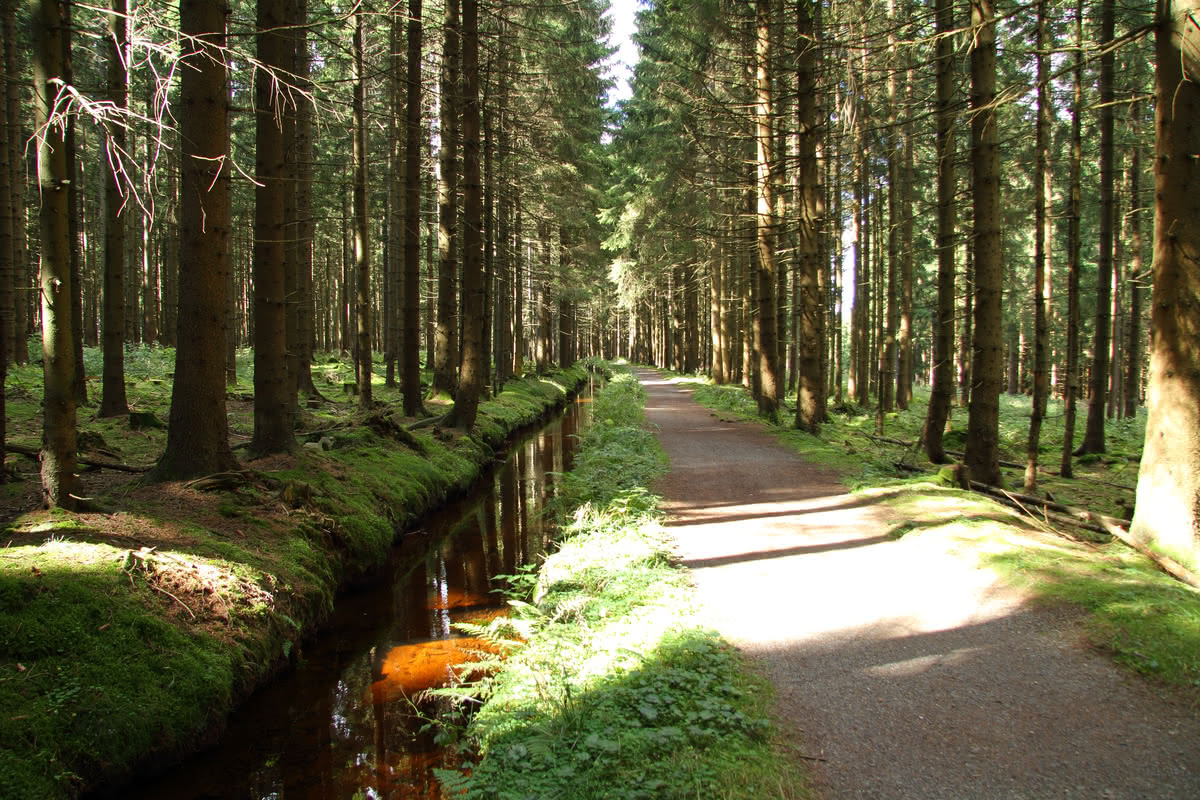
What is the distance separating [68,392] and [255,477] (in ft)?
7.83

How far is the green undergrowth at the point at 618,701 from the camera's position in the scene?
130 inches

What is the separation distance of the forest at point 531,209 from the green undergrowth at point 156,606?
0.10 meters

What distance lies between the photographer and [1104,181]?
1454cm

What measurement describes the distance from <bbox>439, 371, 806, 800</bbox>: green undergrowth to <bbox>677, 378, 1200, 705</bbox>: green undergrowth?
2.47 metres

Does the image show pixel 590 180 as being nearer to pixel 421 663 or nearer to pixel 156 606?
pixel 421 663

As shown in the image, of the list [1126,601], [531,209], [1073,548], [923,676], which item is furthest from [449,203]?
[1126,601]

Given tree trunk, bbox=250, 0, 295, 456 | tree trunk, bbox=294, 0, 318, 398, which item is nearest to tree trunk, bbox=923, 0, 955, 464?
tree trunk, bbox=250, 0, 295, 456

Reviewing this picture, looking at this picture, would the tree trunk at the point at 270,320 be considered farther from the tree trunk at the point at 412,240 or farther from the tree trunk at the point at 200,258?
the tree trunk at the point at 412,240

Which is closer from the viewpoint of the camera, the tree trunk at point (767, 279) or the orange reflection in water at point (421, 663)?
the orange reflection in water at point (421, 663)

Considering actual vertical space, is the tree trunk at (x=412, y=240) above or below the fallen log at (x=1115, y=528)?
above

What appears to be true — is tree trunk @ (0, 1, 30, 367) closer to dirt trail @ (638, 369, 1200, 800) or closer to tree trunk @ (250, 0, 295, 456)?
tree trunk @ (250, 0, 295, 456)

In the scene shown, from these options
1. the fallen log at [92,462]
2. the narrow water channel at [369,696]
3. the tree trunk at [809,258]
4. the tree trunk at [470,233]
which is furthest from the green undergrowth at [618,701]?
the tree trunk at [809,258]

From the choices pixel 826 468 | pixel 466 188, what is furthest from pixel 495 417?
pixel 826 468

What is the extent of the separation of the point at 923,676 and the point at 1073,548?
10.9 ft
